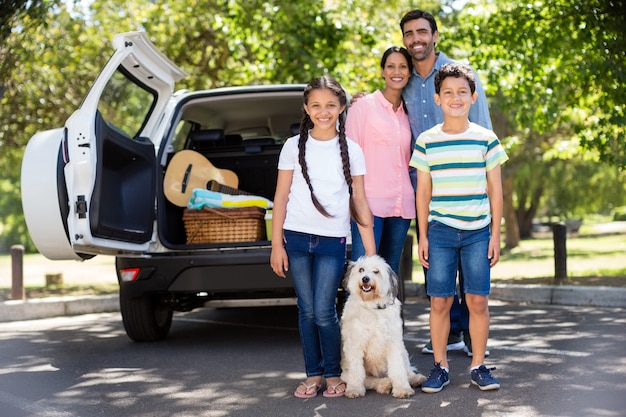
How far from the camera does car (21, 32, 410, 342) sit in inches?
244

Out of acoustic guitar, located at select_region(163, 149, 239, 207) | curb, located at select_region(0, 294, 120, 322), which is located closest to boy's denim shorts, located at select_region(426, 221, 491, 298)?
acoustic guitar, located at select_region(163, 149, 239, 207)

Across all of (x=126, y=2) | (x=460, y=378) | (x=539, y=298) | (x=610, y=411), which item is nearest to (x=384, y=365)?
(x=460, y=378)

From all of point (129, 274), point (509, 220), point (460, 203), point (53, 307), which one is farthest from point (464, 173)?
point (509, 220)

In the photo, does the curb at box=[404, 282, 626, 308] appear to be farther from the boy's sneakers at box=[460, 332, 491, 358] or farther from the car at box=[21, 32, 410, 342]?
the car at box=[21, 32, 410, 342]

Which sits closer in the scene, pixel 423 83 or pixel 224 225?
pixel 423 83

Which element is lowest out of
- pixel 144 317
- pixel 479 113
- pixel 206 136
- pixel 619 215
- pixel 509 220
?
pixel 144 317

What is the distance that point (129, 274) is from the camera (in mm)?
7016

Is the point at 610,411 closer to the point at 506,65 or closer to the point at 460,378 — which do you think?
the point at 460,378

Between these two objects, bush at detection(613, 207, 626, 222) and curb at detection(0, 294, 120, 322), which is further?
bush at detection(613, 207, 626, 222)

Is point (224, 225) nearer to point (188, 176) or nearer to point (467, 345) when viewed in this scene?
point (188, 176)

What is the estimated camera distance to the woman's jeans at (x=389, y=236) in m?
5.67

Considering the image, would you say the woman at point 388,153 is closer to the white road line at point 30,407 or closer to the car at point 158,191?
the car at point 158,191

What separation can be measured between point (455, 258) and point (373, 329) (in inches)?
24.7

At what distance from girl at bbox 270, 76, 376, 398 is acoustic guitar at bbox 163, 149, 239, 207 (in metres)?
2.37
